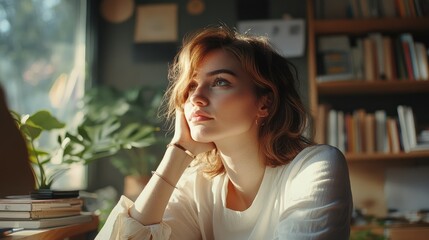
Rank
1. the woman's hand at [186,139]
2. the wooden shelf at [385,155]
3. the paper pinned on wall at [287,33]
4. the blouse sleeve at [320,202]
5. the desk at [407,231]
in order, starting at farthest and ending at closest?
the paper pinned on wall at [287,33], the wooden shelf at [385,155], the desk at [407,231], the woman's hand at [186,139], the blouse sleeve at [320,202]

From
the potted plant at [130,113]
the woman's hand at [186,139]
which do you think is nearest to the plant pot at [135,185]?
the potted plant at [130,113]

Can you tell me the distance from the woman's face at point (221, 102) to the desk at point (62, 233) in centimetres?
44

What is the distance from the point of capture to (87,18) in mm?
3240

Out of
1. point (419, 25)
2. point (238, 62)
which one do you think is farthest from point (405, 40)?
point (238, 62)

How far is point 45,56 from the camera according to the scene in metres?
2.67

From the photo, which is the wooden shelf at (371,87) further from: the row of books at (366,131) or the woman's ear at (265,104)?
the woman's ear at (265,104)

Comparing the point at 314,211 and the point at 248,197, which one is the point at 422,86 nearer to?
the point at 248,197

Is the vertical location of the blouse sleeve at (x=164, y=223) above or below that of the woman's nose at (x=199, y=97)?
below

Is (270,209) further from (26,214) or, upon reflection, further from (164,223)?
(26,214)

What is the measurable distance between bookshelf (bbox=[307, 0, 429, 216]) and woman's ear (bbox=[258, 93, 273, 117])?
1476 millimetres

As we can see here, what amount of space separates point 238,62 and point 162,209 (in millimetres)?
474

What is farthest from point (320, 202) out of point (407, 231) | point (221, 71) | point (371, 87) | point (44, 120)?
point (371, 87)

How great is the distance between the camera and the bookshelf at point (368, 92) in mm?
2848

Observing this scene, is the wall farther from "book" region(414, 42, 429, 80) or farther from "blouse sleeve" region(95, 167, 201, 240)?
"blouse sleeve" region(95, 167, 201, 240)
